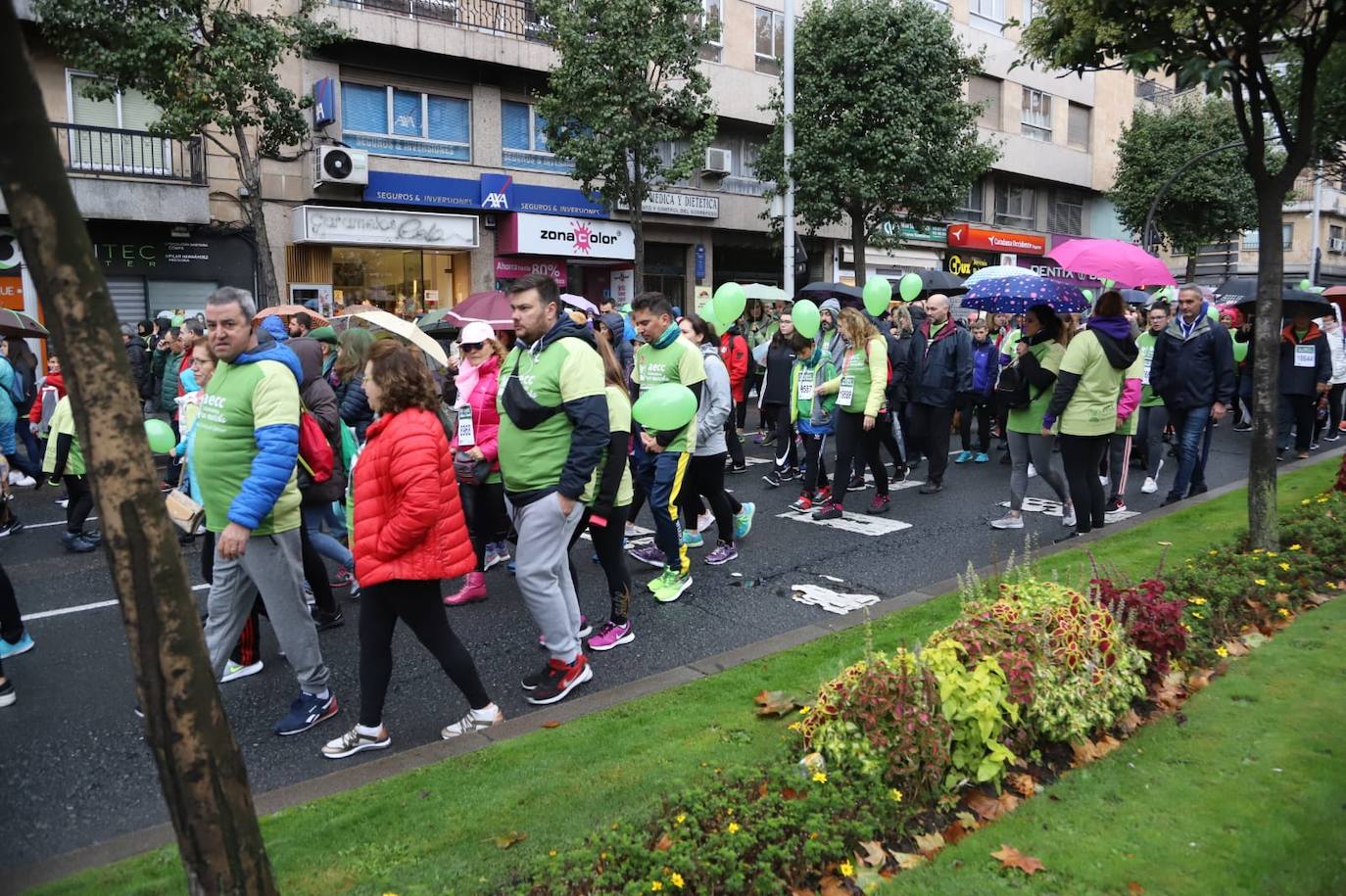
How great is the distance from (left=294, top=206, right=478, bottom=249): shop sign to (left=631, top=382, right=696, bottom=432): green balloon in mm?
16183

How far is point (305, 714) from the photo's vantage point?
470 centimetres

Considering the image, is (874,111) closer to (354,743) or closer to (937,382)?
(937,382)

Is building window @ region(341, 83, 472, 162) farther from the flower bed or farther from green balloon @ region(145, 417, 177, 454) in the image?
the flower bed

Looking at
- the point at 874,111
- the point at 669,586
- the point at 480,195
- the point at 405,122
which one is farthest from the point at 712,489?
the point at 874,111

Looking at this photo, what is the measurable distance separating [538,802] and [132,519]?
1959 mm

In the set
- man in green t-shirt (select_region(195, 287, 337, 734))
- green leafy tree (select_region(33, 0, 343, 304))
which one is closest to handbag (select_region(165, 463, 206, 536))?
man in green t-shirt (select_region(195, 287, 337, 734))

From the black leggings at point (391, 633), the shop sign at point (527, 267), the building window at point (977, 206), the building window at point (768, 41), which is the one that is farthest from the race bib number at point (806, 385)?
the building window at point (977, 206)

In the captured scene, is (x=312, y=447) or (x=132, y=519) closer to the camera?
(x=132, y=519)

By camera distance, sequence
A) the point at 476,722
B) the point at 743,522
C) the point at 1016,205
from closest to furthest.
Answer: the point at 476,722 → the point at 743,522 → the point at 1016,205

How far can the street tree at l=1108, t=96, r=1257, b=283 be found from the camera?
33.1 metres

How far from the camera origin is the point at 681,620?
20.5 ft

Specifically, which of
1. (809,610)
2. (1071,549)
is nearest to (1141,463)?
(1071,549)

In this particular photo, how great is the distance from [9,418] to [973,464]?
10851 millimetres

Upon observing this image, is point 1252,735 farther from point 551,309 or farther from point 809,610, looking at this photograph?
point 551,309
